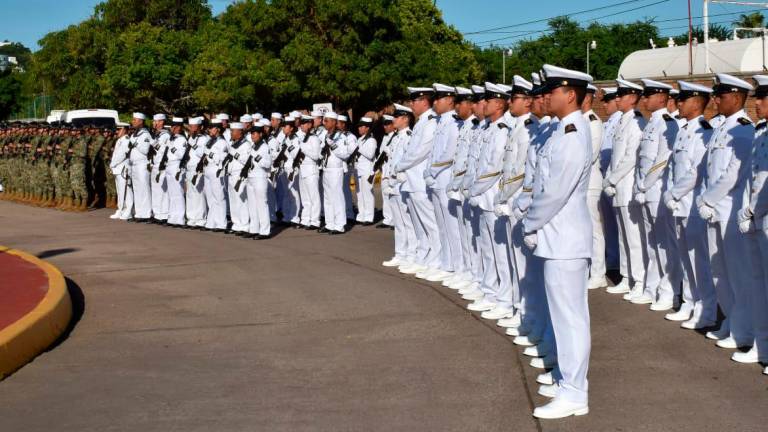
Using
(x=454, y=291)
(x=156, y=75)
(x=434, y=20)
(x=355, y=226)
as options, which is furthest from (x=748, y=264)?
(x=156, y=75)

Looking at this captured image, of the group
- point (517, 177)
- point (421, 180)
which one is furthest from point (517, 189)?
point (421, 180)

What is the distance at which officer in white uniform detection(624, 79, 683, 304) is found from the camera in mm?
9250

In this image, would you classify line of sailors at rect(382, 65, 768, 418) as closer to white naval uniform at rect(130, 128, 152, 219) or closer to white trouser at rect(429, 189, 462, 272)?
white trouser at rect(429, 189, 462, 272)

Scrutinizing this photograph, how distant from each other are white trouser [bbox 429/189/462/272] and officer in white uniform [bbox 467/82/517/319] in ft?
4.20

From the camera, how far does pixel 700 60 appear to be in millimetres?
30922

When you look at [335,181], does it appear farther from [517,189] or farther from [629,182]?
[517,189]

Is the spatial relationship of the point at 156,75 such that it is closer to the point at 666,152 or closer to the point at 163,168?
the point at 163,168

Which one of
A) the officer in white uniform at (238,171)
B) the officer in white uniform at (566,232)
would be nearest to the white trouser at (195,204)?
the officer in white uniform at (238,171)

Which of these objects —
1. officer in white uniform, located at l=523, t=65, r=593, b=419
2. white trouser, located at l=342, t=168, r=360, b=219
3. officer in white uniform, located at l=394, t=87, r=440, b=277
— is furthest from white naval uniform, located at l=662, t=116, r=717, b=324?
white trouser, located at l=342, t=168, r=360, b=219

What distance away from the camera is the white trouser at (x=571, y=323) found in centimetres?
600

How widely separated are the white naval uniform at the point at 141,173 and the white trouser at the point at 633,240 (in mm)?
11088

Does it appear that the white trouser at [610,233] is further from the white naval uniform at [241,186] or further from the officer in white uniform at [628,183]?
the white naval uniform at [241,186]

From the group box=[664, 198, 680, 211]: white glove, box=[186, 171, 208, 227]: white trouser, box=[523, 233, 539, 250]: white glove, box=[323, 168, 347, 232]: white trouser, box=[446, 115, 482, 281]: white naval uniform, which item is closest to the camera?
box=[523, 233, 539, 250]: white glove

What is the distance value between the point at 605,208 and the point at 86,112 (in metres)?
30.0
